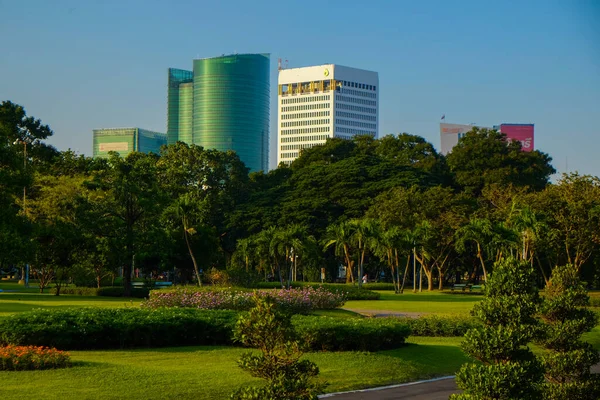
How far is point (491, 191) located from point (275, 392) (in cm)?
6551

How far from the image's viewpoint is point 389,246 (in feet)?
184

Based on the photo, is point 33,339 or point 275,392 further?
point 33,339

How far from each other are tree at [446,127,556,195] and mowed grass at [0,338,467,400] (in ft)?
216

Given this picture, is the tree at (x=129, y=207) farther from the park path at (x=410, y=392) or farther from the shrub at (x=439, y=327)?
the park path at (x=410, y=392)

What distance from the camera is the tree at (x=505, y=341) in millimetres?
10641

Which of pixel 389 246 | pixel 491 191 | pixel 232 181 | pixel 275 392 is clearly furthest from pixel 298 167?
pixel 275 392

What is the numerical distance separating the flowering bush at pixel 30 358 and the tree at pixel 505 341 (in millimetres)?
8704

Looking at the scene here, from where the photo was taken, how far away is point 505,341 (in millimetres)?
11195

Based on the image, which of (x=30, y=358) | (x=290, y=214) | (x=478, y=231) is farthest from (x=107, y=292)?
(x=30, y=358)

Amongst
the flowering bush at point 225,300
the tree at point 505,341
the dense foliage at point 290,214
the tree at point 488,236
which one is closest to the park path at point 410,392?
the tree at point 505,341

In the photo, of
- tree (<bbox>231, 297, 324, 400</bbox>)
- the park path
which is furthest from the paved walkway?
tree (<bbox>231, 297, 324, 400</bbox>)

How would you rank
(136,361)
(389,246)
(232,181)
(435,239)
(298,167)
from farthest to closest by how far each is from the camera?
(298,167)
(232,181)
(435,239)
(389,246)
(136,361)

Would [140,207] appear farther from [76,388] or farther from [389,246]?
[76,388]

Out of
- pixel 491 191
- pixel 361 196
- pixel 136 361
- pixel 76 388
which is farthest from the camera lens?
pixel 361 196
